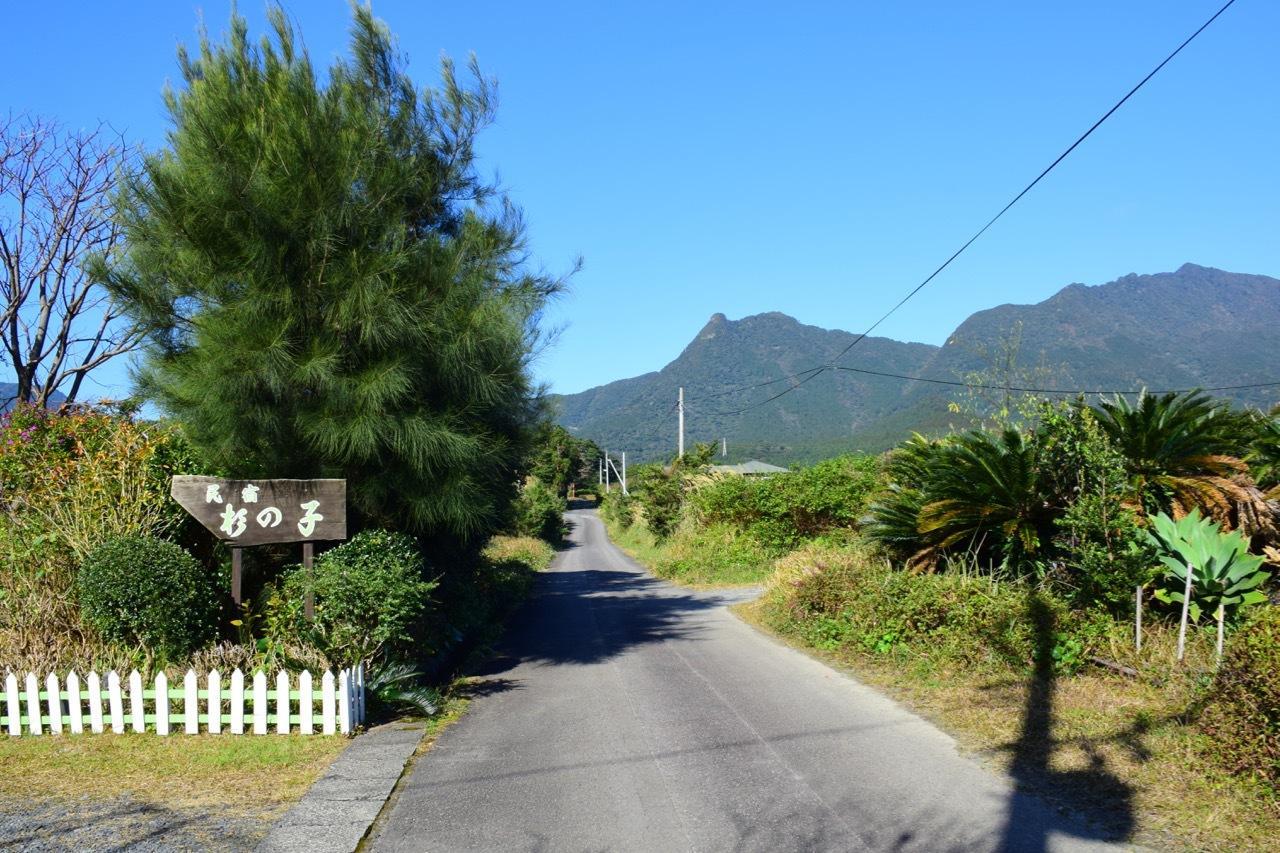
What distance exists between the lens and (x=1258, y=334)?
332 ft

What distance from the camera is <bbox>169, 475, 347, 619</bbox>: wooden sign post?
340 inches

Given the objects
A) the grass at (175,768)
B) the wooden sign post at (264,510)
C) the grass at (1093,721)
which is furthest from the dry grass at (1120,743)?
the wooden sign post at (264,510)

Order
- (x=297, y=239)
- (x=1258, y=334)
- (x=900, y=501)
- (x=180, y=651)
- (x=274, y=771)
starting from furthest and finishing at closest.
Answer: (x=1258, y=334)
(x=900, y=501)
(x=297, y=239)
(x=180, y=651)
(x=274, y=771)

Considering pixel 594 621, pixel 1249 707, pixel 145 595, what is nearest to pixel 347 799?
pixel 145 595

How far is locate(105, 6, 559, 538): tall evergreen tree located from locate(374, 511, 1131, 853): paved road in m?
2.68

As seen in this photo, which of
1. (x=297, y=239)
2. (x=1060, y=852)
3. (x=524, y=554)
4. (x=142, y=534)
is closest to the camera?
(x=1060, y=852)

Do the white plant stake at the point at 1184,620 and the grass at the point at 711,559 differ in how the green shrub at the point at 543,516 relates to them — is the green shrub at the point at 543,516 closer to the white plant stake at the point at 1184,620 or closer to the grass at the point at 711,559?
the grass at the point at 711,559

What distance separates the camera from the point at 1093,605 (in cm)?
909

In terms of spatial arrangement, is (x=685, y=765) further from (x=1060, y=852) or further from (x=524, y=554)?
(x=524, y=554)

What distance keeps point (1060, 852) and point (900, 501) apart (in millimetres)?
7196

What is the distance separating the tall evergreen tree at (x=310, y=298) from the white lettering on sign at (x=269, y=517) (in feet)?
2.82

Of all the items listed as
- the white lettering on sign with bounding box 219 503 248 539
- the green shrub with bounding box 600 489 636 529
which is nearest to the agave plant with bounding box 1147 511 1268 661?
the white lettering on sign with bounding box 219 503 248 539

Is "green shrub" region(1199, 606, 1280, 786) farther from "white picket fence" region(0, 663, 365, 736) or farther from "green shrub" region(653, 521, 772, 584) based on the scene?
"green shrub" region(653, 521, 772, 584)

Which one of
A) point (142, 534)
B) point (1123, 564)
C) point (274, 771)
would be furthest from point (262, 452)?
point (1123, 564)
